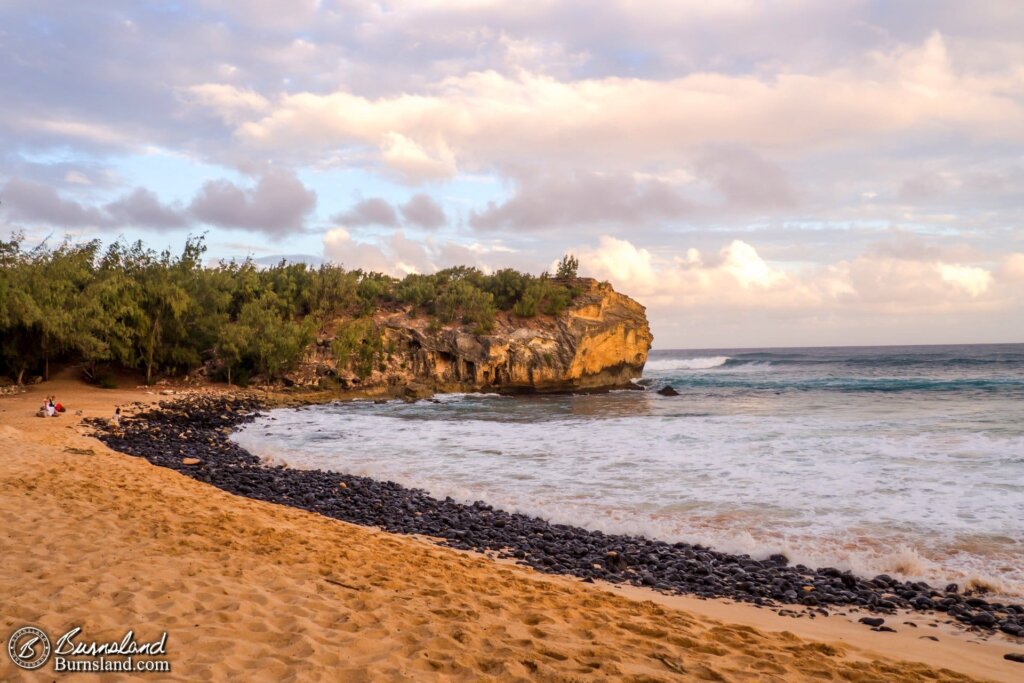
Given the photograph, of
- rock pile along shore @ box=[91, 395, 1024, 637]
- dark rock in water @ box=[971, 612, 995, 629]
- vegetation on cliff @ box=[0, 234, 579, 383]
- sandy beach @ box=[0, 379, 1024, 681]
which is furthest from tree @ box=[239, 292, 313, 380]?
dark rock in water @ box=[971, 612, 995, 629]

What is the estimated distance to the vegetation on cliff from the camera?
28.8m

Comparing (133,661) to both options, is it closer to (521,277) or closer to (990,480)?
(990,480)

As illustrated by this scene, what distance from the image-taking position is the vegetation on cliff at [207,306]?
28.8 meters

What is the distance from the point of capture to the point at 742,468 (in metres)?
14.9

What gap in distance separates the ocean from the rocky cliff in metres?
7.73

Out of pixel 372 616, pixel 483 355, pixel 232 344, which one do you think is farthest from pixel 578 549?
pixel 483 355

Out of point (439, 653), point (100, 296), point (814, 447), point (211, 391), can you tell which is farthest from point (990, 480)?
point (100, 296)

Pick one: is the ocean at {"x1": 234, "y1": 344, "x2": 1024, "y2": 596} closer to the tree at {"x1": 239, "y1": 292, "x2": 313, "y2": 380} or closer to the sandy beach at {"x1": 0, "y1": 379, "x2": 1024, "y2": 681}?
the sandy beach at {"x1": 0, "y1": 379, "x2": 1024, "y2": 681}

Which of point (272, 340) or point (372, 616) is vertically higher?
point (272, 340)

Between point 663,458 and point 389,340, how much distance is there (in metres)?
26.5

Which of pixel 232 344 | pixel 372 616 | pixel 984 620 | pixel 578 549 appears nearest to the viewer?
pixel 372 616

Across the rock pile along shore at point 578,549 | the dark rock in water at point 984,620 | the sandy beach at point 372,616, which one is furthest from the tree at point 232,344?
the dark rock in water at point 984,620

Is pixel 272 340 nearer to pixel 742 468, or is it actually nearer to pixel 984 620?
pixel 742 468

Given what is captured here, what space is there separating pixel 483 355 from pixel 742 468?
86.8ft
